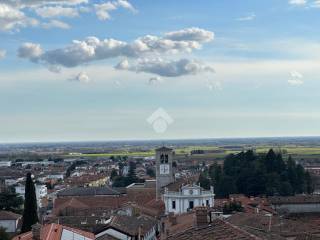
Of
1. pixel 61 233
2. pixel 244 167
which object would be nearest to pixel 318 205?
pixel 244 167

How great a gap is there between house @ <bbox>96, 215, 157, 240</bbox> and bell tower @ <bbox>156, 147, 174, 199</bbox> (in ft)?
84.5

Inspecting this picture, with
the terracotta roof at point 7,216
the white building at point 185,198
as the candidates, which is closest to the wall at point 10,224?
the terracotta roof at point 7,216

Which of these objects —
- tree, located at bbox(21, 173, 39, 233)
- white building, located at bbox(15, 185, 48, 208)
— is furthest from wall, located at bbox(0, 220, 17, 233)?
white building, located at bbox(15, 185, 48, 208)

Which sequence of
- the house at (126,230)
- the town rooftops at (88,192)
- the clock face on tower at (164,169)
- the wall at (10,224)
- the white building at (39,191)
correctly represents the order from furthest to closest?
the white building at (39,191) < the town rooftops at (88,192) < the clock face on tower at (164,169) < the wall at (10,224) < the house at (126,230)

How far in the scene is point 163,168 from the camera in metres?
70.6

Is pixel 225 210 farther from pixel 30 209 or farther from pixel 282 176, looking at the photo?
pixel 282 176

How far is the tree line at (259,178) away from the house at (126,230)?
33.7 m

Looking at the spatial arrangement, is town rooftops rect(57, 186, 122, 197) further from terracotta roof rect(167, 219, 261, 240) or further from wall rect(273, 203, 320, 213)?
terracotta roof rect(167, 219, 261, 240)

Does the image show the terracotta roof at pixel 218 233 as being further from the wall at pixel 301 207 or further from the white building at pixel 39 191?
the white building at pixel 39 191

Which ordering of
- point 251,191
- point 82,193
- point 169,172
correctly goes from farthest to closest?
1. point 82,193
2. point 251,191
3. point 169,172

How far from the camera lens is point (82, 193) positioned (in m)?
86.9

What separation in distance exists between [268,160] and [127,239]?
4846 centimetres

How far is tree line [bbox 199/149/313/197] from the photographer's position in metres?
76.1

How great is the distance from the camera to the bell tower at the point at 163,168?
70.1 metres
